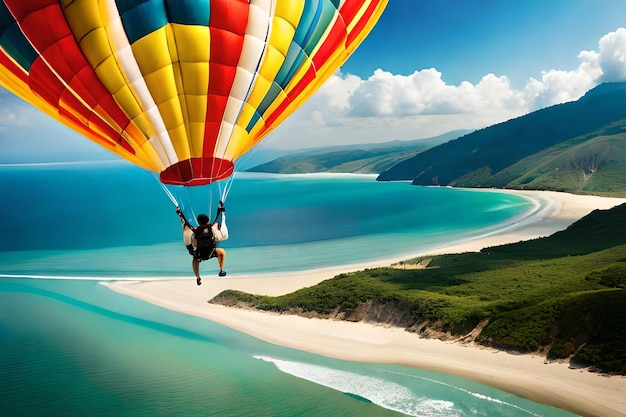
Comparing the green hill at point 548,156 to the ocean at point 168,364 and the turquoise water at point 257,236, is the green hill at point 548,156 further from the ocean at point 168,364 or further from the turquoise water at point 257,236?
the ocean at point 168,364

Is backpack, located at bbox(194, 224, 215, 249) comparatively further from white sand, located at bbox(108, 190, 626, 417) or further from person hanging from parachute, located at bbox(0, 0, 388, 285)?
white sand, located at bbox(108, 190, 626, 417)

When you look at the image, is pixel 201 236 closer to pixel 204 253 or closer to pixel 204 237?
pixel 204 237

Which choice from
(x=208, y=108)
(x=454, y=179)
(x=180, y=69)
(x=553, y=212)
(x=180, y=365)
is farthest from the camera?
(x=454, y=179)

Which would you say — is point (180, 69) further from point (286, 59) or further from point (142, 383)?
point (142, 383)

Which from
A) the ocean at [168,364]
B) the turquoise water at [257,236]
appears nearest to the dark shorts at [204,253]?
the ocean at [168,364]

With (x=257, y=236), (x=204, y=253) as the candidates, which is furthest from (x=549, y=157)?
(x=204, y=253)

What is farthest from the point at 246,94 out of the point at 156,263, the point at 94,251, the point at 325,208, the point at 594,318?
the point at 325,208
